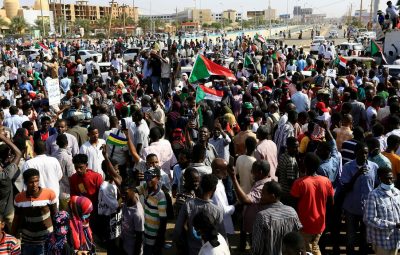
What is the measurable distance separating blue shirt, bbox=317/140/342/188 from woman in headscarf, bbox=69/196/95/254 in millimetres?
2787

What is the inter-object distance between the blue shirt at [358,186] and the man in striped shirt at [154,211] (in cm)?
215

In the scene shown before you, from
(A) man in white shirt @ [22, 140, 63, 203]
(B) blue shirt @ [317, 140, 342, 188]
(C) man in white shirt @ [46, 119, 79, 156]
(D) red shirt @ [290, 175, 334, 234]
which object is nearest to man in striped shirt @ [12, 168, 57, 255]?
(A) man in white shirt @ [22, 140, 63, 203]

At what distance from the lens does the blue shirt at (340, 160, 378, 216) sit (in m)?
5.27

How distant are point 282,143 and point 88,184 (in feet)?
10.5

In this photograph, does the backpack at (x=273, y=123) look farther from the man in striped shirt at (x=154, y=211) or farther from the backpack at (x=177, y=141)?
the man in striped shirt at (x=154, y=211)

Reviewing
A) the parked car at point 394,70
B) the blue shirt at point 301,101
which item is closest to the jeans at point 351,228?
Result: the blue shirt at point 301,101

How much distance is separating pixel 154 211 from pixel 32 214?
1.25 m

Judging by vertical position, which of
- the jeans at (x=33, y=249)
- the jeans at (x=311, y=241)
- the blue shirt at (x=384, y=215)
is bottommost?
the jeans at (x=311, y=241)

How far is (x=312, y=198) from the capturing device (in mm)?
4977

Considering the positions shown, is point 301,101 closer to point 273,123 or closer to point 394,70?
point 273,123

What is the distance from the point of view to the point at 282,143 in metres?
7.20

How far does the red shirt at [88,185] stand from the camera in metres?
5.34

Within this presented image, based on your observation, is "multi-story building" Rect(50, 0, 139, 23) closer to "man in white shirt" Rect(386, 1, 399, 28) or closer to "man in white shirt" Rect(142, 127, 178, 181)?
"man in white shirt" Rect(386, 1, 399, 28)

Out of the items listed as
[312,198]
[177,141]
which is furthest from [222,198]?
[177,141]
